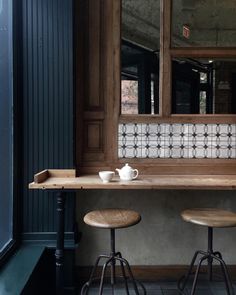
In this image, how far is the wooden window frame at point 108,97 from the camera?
299 cm

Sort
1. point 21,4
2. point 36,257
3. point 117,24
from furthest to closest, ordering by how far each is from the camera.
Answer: point 117,24 → point 21,4 → point 36,257

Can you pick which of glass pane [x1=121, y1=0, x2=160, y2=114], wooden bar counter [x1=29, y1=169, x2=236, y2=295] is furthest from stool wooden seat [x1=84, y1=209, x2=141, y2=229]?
glass pane [x1=121, y1=0, x2=160, y2=114]

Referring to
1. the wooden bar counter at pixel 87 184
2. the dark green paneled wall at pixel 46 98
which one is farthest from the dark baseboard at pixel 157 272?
the dark green paneled wall at pixel 46 98

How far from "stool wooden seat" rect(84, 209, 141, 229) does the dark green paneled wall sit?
421 millimetres

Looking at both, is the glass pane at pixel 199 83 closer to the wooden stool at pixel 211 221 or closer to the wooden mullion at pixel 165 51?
the wooden mullion at pixel 165 51

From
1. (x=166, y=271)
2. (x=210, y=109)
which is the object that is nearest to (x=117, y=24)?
(x=210, y=109)

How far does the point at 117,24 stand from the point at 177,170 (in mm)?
1297

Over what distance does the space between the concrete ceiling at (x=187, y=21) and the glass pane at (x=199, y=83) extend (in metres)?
0.16

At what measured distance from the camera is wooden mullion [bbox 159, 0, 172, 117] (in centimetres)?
299

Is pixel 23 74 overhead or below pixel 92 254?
overhead

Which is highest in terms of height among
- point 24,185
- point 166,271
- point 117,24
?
point 117,24

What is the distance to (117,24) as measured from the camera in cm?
298

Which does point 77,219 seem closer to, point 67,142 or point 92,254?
point 92,254

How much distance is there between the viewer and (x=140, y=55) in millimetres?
3023
